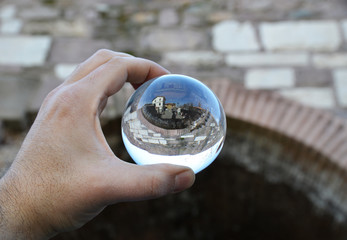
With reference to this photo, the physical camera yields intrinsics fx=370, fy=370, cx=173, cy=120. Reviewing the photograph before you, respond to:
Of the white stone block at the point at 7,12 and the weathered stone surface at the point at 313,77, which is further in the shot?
the white stone block at the point at 7,12

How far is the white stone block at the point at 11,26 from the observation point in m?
2.53

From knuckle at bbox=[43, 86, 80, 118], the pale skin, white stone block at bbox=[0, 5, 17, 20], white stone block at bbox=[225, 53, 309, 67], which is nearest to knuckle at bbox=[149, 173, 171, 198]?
the pale skin

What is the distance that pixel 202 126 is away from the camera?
87 centimetres

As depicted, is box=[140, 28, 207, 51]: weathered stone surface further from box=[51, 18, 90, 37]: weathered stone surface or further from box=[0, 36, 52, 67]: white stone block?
box=[0, 36, 52, 67]: white stone block

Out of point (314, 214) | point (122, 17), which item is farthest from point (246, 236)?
point (122, 17)

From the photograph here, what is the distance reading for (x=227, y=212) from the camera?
295 cm

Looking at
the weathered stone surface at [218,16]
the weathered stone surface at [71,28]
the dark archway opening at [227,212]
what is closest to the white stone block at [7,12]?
the weathered stone surface at [71,28]

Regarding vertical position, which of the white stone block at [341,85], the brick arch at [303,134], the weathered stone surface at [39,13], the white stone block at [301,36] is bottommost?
the brick arch at [303,134]

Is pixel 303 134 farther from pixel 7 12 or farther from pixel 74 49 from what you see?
pixel 7 12

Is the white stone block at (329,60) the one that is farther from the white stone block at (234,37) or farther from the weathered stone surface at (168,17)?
the weathered stone surface at (168,17)

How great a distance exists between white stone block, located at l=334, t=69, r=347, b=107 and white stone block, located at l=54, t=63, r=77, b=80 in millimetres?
1652

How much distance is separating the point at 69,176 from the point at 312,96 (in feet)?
5.83

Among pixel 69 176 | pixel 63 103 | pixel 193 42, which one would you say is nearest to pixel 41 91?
pixel 193 42

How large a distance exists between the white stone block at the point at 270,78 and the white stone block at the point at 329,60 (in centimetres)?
19
